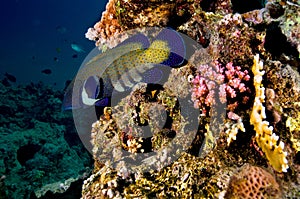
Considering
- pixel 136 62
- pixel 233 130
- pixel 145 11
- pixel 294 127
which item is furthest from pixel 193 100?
pixel 145 11

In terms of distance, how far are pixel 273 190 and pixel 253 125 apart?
0.82m

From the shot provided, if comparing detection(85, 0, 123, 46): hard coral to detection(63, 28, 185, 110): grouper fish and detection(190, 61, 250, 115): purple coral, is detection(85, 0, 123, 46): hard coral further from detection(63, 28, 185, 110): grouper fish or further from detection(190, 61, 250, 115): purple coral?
detection(190, 61, 250, 115): purple coral

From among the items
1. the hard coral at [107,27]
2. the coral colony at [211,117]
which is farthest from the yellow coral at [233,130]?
the hard coral at [107,27]

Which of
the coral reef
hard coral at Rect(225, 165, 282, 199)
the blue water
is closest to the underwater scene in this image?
hard coral at Rect(225, 165, 282, 199)

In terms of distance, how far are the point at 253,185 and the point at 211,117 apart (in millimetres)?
948

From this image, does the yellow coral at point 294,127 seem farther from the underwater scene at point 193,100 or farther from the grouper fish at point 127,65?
the grouper fish at point 127,65

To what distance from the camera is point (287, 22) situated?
361 cm

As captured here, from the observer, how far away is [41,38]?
68.0 m

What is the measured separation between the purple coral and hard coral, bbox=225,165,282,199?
2.83 feet

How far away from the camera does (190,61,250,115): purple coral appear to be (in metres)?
2.90

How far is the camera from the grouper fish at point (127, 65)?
324 cm

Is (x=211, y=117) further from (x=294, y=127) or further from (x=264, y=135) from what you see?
(x=294, y=127)

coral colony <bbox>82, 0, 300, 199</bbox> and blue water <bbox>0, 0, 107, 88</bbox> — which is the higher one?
blue water <bbox>0, 0, 107, 88</bbox>

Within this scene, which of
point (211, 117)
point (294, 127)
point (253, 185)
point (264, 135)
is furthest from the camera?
point (211, 117)
